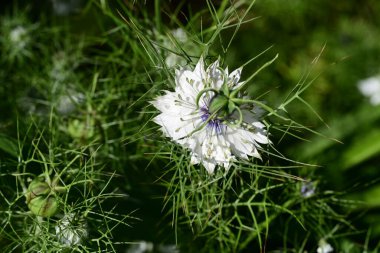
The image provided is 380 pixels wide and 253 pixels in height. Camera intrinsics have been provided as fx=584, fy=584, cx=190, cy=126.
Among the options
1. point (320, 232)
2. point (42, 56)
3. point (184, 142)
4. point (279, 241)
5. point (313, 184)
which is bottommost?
point (279, 241)

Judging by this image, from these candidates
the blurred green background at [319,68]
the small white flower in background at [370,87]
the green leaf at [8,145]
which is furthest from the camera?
the small white flower in background at [370,87]

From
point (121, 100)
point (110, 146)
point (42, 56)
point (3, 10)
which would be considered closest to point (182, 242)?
point (110, 146)

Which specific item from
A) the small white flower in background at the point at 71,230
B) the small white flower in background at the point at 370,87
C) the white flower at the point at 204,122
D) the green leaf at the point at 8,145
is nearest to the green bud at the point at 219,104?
the white flower at the point at 204,122

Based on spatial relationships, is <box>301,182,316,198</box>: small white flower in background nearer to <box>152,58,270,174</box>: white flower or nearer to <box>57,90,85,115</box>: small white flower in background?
<box>152,58,270,174</box>: white flower

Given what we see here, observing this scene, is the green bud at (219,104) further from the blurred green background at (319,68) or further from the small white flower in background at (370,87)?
the small white flower in background at (370,87)

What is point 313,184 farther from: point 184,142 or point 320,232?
point 184,142

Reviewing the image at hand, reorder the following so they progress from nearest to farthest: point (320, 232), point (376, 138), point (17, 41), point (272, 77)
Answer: point (320, 232) < point (17, 41) < point (376, 138) < point (272, 77)

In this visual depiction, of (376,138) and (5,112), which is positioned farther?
(376,138)
